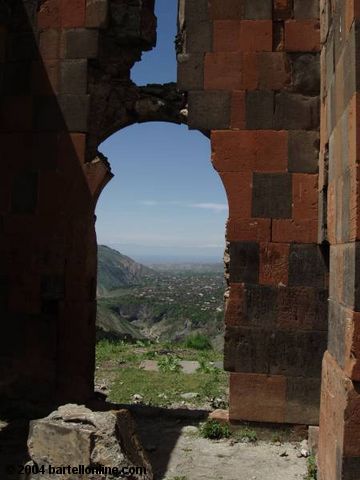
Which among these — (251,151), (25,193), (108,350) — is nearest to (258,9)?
(251,151)

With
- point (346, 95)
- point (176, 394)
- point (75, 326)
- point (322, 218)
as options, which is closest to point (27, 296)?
point (75, 326)

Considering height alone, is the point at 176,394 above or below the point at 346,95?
below

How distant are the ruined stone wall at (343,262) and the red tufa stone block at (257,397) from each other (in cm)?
140

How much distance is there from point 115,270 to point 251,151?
94346 millimetres

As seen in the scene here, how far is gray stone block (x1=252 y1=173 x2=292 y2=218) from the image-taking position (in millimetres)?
6695

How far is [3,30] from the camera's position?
25.2 feet

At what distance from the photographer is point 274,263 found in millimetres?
6656

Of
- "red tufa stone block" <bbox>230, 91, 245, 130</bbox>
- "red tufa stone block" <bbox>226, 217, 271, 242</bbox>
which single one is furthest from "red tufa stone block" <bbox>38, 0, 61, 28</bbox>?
"red tufa stone block" <bbox>226, 217, 271, 242</bbox>

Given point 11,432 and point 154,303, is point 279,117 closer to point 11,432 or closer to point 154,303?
point 11,432

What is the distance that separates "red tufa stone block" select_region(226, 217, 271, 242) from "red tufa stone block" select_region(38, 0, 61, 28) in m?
3.49

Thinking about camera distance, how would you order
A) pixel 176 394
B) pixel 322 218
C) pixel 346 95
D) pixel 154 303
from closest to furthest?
pixel 346 95
pixel 322 218
pixel 176 394
pixel 154 303

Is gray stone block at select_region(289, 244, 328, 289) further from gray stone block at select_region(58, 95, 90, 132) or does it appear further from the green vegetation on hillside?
gray stone block at select_region(58, 95, 90, 132)

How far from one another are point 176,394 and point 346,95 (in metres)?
5.46

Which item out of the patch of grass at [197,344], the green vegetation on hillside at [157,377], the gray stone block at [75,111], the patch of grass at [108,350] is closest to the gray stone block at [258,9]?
the gray stone block at [75,111]
